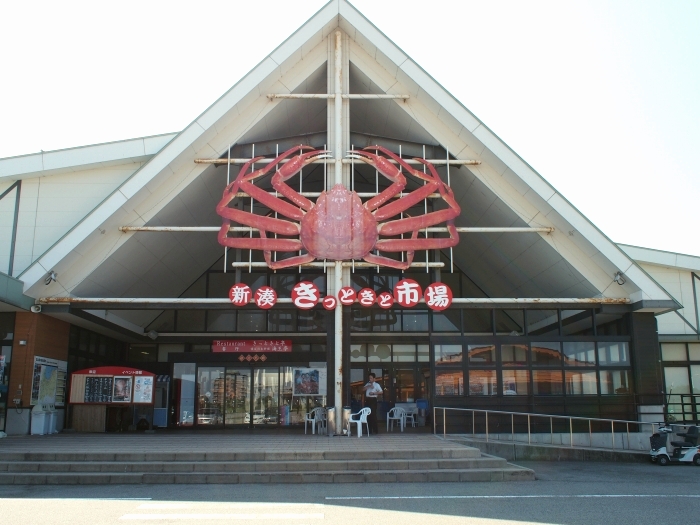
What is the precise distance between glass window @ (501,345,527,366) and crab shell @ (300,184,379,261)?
4432 millimetres

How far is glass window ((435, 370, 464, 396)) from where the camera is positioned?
58.5 ft

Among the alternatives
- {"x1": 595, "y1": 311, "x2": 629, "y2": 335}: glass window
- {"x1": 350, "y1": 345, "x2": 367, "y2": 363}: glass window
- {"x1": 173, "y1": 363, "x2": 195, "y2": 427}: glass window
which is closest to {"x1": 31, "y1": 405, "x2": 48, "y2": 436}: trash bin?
{"x1": 173, "y1": 363, "x2": 195, "y2": 427}: glass window

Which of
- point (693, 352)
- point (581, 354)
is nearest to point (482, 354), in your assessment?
point (581, 354)

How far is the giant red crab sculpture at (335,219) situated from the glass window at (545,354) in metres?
3.62

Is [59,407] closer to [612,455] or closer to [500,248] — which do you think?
[500,248]

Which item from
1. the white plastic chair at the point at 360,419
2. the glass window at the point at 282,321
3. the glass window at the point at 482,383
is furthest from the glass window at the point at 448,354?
the glass window at the point at 282,321

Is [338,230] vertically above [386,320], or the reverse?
[338,230]

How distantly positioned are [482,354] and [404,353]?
474 cm

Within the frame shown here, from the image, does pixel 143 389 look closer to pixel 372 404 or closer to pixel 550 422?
pixel 372 404

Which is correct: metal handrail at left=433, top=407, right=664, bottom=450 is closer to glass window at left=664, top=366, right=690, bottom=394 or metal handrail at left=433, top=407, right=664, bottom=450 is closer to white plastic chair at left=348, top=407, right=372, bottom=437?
white plastic chair at left=348, top=407, right=372, bottom=437

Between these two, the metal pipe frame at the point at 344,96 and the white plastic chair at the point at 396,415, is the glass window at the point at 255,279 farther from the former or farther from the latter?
the metal pipe frame at the point at 344,96

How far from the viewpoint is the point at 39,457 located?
1239 centimetres

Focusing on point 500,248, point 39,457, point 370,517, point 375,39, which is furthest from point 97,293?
point 370,517

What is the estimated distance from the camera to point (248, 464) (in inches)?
462
